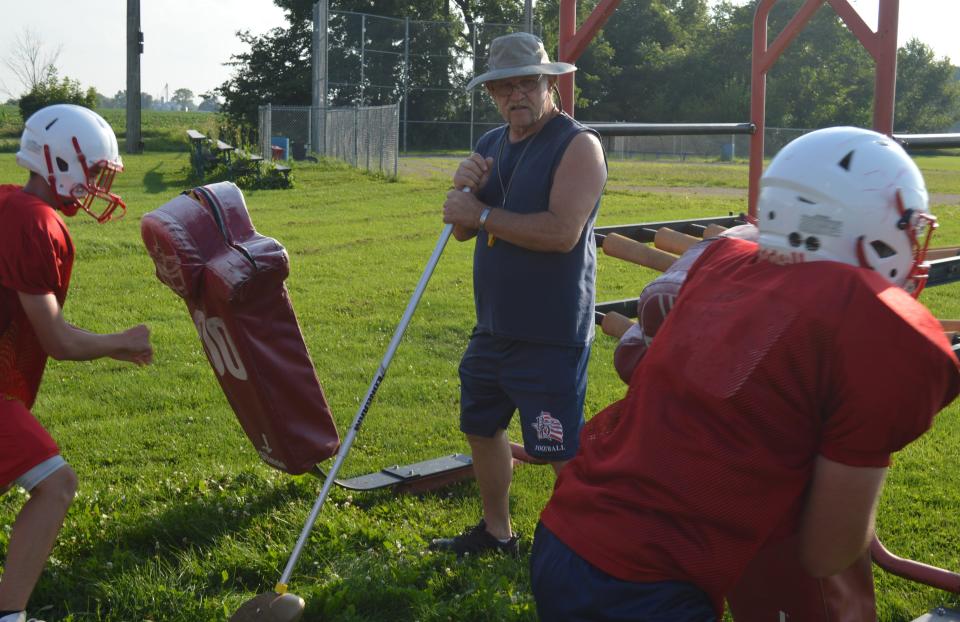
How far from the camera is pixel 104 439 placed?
18.5ft

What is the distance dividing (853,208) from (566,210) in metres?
1.86

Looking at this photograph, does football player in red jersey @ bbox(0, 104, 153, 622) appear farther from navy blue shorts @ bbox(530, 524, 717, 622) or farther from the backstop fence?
the backstop fence

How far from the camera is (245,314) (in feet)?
12.6

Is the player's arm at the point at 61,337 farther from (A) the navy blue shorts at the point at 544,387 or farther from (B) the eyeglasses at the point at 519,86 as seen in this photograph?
(B) the eyeglasses at the point at 519,86

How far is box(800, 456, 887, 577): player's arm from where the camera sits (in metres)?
1.88

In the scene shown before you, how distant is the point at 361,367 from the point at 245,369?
3306 millimetres

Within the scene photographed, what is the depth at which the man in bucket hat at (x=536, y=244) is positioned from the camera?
377 cm

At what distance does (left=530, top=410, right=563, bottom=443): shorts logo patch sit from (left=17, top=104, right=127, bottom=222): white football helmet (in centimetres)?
176

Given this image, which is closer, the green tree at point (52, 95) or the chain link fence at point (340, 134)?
the chain link fence at point (340, 134)

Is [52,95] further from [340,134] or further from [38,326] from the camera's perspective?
[38,326]

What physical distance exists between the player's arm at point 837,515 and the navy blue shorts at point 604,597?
0.24 meters

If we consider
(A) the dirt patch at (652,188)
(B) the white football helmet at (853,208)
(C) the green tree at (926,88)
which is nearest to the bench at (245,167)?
(A) the dirt patch at (652,188)

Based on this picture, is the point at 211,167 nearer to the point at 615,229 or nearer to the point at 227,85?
the point at 615,229

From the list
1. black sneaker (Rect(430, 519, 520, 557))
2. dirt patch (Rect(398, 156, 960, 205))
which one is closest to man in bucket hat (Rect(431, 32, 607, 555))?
black sneaker (Rect(430, 519, 520, 557))
